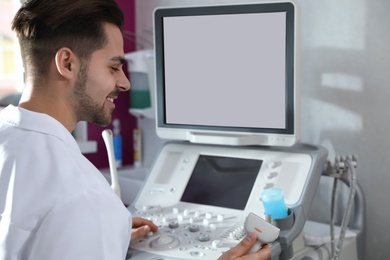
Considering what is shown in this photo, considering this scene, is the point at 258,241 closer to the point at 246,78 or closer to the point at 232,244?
the point at 232,244

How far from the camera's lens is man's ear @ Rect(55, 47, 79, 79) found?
34.9 inches

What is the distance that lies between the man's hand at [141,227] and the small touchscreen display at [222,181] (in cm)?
19

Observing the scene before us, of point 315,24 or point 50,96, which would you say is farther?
point 315,24

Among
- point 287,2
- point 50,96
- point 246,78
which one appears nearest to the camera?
point 50,96

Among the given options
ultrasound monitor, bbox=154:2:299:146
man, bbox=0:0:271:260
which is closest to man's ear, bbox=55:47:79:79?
man, bbox=0:0:271:260

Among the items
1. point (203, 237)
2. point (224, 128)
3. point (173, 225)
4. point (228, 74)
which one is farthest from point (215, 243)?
point (228, 74)

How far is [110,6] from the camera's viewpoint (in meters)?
0.95

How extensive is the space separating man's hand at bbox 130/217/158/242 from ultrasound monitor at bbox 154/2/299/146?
0.96ft

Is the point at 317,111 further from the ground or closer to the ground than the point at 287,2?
closer to the ground

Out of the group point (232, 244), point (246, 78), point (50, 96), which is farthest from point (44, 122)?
point (246, 78)

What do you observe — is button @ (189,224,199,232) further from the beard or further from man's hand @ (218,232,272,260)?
the beard

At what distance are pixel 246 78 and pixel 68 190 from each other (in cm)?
72

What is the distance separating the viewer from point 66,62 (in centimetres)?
90

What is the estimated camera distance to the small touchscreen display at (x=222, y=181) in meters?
1.33
